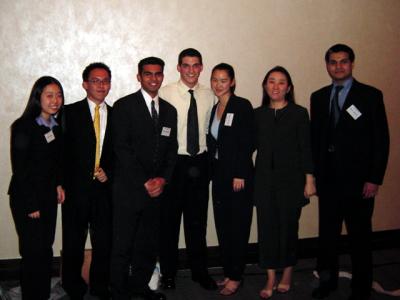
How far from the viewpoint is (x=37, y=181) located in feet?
8.54

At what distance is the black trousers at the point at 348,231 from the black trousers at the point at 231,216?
0.63 meters

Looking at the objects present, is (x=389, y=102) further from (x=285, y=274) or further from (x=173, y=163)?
(x=173, y=163)

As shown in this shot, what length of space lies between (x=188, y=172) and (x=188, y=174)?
0.7 inches

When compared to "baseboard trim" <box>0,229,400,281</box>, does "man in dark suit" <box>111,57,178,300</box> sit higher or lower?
higher

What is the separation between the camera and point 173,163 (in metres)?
2.91

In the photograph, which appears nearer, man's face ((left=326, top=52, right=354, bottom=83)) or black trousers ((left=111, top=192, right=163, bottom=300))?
black trousers ((left=111, top=192, right=163, bottom=300))

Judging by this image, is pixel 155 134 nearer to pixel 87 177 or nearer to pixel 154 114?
pixel 154 114

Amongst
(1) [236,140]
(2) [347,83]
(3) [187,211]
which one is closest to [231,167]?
(1) [236,140]

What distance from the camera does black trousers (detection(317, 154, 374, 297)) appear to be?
2.92 meters

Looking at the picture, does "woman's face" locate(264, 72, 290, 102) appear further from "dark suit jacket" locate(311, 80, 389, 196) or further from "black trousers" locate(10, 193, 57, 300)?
"black trousers" locate(10, 193, 57, 300)

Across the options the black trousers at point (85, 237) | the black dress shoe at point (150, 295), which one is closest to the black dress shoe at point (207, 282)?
the black dress shoe at point (150, 295)

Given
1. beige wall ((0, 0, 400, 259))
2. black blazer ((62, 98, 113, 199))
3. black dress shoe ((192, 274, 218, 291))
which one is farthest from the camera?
beige wall ((0, 0, 400, 259))

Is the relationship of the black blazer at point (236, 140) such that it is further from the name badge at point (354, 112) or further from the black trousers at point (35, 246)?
the black trousers at point (35, 246)

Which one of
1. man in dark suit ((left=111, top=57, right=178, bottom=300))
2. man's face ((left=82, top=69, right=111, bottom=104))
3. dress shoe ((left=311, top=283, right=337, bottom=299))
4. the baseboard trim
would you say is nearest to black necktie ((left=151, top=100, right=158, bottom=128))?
man in dark suit ((left=111, top=57, right=178, bottom=300))
